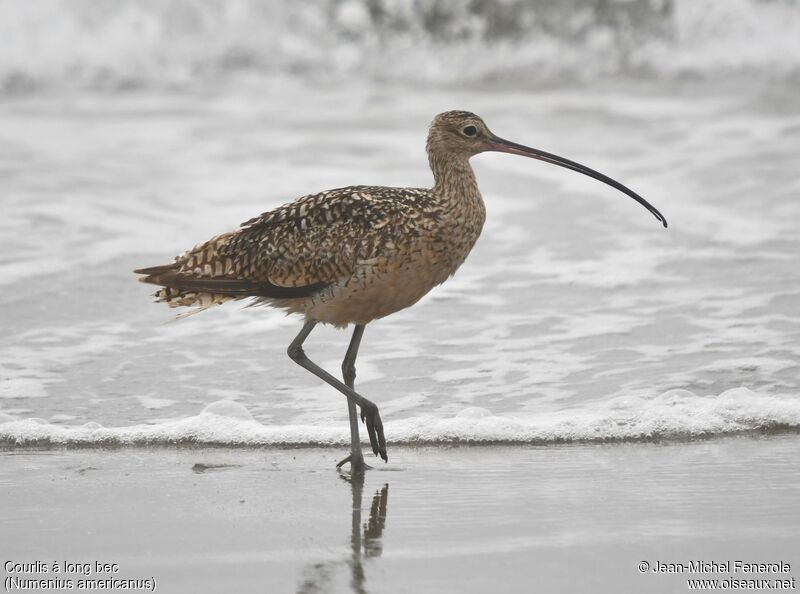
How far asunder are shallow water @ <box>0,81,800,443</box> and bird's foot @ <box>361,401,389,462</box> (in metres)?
0.45

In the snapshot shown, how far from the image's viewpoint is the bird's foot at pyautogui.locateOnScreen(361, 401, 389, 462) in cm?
589

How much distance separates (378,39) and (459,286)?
10768 millimetres

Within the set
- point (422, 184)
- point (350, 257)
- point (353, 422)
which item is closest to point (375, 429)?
point (353, 422)

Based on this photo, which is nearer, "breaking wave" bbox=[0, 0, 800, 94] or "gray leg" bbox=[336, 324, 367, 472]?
"gray leg" bbox=[336, 324, 367, 472]

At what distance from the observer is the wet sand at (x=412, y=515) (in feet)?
14.4

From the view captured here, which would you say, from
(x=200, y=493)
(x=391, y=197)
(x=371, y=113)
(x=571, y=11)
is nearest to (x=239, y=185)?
(x=371, y=113)

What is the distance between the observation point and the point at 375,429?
5977 millimetres

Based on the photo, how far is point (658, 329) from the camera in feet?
26.5

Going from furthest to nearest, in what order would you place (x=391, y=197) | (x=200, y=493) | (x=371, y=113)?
(x=371, y=113)
(x=391, y=197)
(x=200, y=493)

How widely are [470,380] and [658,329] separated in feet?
4.61

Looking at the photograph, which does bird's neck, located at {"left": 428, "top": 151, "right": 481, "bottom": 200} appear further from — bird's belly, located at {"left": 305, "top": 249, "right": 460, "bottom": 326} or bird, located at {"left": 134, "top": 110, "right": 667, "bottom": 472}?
bird's belly, located at {"left": 305, "top": 249, "right": 460, "bottom": 326}

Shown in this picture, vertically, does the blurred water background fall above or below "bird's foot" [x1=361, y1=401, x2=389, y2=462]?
above

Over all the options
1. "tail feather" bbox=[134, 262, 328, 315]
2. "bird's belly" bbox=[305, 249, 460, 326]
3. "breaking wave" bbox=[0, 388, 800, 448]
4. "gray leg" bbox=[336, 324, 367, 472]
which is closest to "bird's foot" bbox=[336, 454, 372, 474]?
"gray leg" bbox=[336, 324, 367, 472]

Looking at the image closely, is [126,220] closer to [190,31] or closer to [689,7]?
[190,31]
